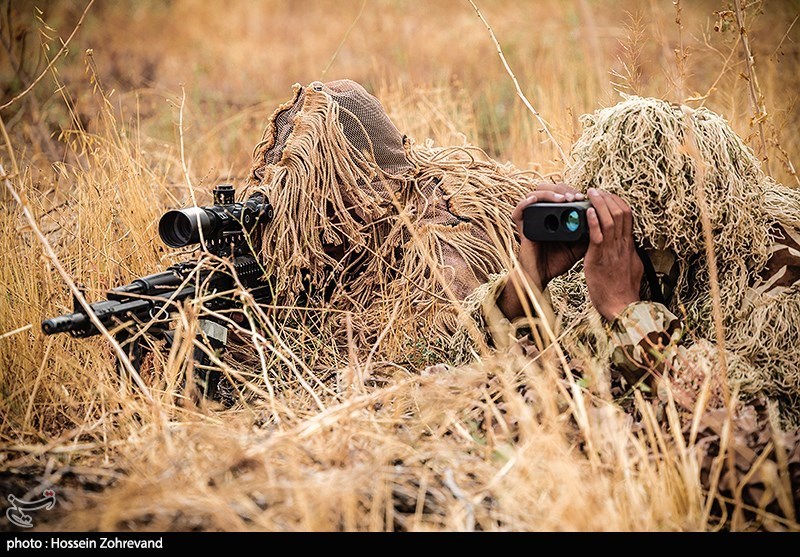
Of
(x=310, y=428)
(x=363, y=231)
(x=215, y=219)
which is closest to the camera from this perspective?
(x=310, y=428)

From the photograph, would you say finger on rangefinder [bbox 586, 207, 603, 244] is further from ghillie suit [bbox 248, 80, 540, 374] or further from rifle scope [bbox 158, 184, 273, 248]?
rifle scope [bbox 158, 184, 273, 248]

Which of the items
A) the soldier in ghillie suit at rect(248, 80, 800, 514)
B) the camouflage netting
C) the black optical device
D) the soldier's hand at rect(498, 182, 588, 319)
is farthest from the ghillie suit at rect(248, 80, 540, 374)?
the camouflage netting

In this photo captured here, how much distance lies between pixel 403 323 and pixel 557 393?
79 centimetres

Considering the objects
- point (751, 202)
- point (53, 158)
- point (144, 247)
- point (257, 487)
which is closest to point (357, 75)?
point (53, 158)

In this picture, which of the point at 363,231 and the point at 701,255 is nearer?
the point at 701,255

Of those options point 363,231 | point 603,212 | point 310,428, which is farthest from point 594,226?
point 363,231

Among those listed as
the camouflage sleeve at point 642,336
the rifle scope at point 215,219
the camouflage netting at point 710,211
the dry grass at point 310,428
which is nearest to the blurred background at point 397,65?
the dry grass at point 310,428

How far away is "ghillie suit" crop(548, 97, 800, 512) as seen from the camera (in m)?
1.92

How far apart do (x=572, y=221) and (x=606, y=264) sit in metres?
0.14

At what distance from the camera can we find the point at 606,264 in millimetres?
2000

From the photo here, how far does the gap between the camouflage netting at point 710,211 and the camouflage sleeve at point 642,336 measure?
8cm

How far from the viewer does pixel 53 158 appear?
461cm

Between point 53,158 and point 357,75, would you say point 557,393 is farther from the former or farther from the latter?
point 357,75

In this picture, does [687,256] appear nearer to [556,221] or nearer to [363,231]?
[556,221]
